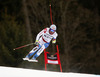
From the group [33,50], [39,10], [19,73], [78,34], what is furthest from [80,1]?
[19,73]

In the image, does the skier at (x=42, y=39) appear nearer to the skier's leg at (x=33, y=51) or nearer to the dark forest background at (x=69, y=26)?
the skier's leg at (x=33, y=51)

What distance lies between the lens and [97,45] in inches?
509

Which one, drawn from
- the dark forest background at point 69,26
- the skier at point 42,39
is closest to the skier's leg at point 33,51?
the skier at point 42,39

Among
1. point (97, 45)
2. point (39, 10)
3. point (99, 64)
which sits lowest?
point (99, 64)

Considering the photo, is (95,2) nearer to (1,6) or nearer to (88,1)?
(88,1)

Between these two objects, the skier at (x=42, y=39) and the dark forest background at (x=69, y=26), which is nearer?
the skier at (x=42, y=39)

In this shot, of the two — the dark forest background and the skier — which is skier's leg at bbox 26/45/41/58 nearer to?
the skier

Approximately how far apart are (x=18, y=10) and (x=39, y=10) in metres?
4.83

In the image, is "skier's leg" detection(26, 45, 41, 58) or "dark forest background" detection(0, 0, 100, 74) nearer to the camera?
"skier's leg" detection(26, 45, 41, 58)

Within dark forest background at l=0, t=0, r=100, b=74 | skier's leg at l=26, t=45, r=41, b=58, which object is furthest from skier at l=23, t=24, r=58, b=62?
dark forest background at l=0, t=0, r=100, b=74

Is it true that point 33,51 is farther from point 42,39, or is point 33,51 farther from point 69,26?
point 69,26

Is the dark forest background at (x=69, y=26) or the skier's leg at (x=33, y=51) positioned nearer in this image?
the skier's leg at (x=33, y=51)

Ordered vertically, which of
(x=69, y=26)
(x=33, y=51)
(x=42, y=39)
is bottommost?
(x=69, y=26)

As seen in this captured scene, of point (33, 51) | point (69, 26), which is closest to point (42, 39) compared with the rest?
point (33, 51)
